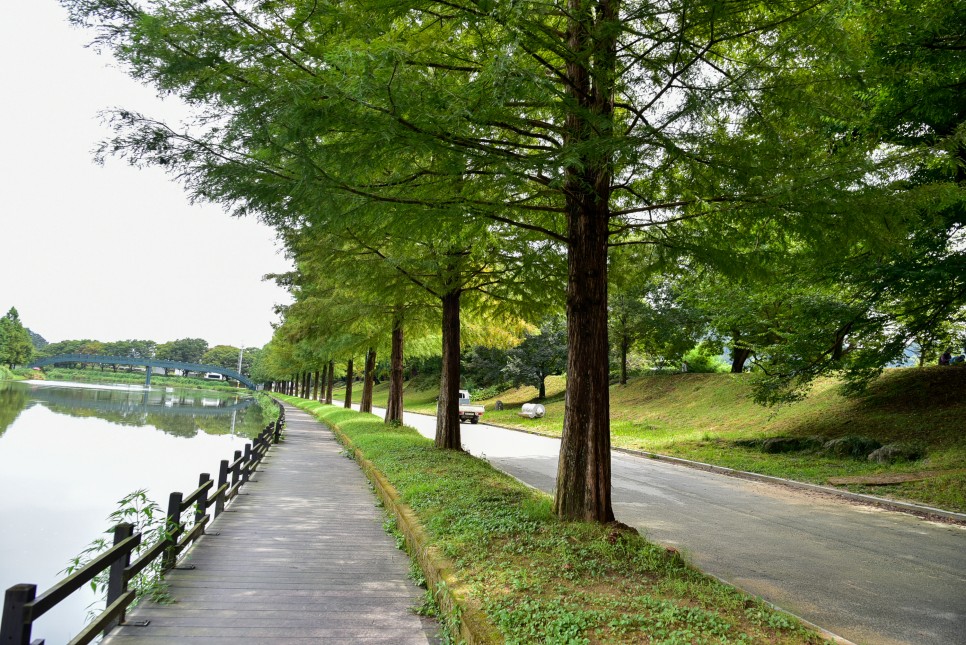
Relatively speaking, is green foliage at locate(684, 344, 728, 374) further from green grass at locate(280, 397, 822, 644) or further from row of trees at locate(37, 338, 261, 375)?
row of trees at locate(37, 338, 261, 375)

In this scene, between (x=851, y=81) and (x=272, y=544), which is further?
(x=272, y=544)

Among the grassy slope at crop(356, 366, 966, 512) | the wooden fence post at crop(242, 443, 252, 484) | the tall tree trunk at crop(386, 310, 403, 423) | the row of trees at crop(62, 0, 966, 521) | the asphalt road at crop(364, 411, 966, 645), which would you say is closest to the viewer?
the row of trees at crop(62, 0, 966, 521)

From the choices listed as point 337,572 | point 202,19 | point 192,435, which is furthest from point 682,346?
point 202,19

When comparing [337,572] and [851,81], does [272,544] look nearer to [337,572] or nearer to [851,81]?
[337,572]

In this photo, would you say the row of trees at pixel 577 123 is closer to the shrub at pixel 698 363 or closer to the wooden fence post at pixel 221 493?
the wooden fence post at pixel 221 493

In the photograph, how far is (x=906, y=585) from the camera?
6.18 m

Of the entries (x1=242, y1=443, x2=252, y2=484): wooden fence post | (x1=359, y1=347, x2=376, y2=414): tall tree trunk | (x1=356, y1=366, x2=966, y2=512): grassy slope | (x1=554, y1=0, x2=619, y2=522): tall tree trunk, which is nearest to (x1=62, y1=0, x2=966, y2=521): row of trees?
(x1=554, y1=0, x2=619, y2=522): tall tree trunk

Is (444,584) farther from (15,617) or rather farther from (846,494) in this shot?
(846,494)

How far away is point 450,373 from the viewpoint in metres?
14.3

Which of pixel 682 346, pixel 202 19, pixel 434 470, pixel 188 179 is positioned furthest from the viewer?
pixel 682 346

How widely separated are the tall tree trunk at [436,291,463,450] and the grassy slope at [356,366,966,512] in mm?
6943

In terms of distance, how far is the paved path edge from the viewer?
13.4 feet

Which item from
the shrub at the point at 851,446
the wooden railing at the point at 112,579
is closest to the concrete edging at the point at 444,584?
the wooden railing at the point at 112,579

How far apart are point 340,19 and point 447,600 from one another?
4.75 m
